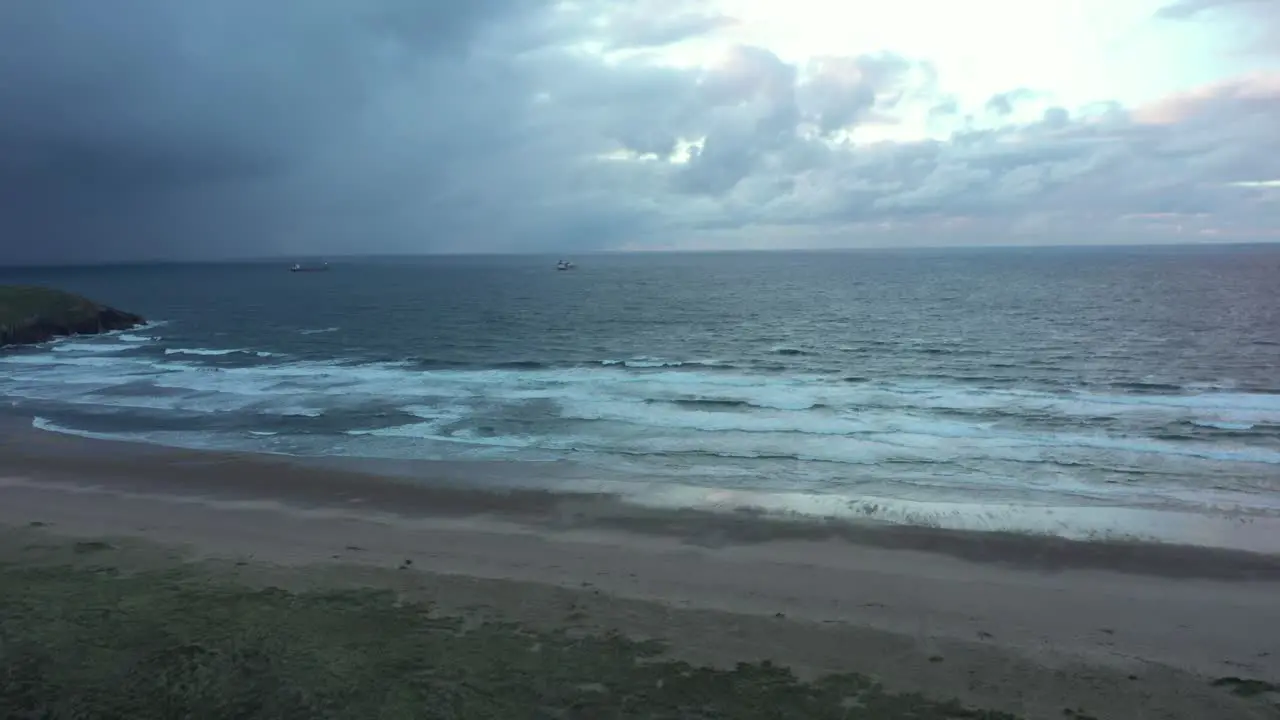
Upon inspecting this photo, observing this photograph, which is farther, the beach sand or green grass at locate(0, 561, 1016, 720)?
the beach sand

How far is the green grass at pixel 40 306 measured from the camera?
196 feet

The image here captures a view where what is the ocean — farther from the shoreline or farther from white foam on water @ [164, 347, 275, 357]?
the shoreline

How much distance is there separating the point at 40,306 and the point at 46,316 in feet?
6.70

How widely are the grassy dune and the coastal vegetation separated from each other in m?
57.8

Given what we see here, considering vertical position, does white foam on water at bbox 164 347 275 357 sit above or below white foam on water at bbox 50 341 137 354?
below

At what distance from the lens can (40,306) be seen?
208ft

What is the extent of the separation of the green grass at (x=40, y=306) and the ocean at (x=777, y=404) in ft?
16.2

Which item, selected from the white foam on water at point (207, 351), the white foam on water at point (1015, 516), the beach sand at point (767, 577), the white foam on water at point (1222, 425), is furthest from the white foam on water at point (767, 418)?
the white foam on water at point (207, 351)

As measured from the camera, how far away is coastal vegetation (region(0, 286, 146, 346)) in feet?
191

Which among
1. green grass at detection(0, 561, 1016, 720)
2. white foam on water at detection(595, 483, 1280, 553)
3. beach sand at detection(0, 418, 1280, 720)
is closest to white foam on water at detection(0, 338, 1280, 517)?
white foam on water at detection(595, 483, 1280, 553)

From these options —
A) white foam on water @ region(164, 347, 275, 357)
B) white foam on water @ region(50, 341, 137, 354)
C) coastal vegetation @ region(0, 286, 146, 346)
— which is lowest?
white foam on water @ region(164, 347, 275, 357)

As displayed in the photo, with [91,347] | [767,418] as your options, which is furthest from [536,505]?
[91,347]

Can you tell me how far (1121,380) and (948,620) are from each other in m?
31.4

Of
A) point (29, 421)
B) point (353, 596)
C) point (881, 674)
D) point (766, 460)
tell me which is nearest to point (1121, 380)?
point (766, 460)
